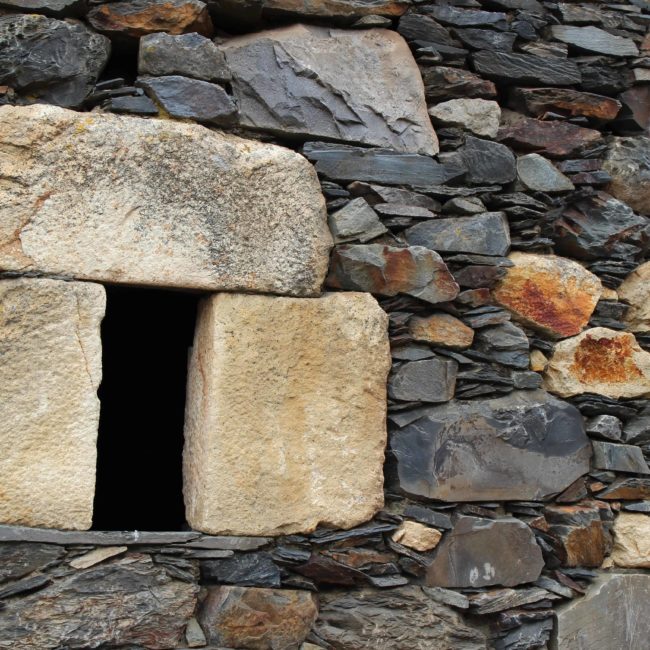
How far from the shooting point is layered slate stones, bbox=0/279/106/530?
2740 millimetres

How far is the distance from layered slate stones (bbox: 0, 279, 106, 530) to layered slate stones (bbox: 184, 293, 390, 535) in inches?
14.4

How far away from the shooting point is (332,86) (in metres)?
3.25

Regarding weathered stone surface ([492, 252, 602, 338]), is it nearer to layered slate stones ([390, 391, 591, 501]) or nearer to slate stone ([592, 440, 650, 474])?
layered slate stones ([390, 391, 591, 501])

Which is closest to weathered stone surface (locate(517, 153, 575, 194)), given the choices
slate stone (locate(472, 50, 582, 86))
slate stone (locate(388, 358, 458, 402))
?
slate stone (locate(472, 50, 582, 86))

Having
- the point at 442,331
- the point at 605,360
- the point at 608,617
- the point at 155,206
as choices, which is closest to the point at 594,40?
the point at 605,360

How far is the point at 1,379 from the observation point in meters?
2.73

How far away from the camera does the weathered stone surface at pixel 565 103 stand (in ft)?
11.5

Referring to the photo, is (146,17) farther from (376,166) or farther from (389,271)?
(389,271)

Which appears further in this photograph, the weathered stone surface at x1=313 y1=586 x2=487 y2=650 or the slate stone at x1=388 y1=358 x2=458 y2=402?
the slate stone at x1=388 y1=358 x2=458 y2=402

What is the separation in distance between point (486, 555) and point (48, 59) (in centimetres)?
218

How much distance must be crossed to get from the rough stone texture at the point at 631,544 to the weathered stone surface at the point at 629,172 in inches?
47.2

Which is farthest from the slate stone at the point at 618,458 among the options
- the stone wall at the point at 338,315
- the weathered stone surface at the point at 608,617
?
the weathered stone surface at the point at 608,617

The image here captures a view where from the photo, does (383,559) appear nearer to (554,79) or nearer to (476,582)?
(476,582)

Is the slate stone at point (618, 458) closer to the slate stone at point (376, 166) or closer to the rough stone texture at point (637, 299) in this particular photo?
the rough stone texture at point (637, 299)
